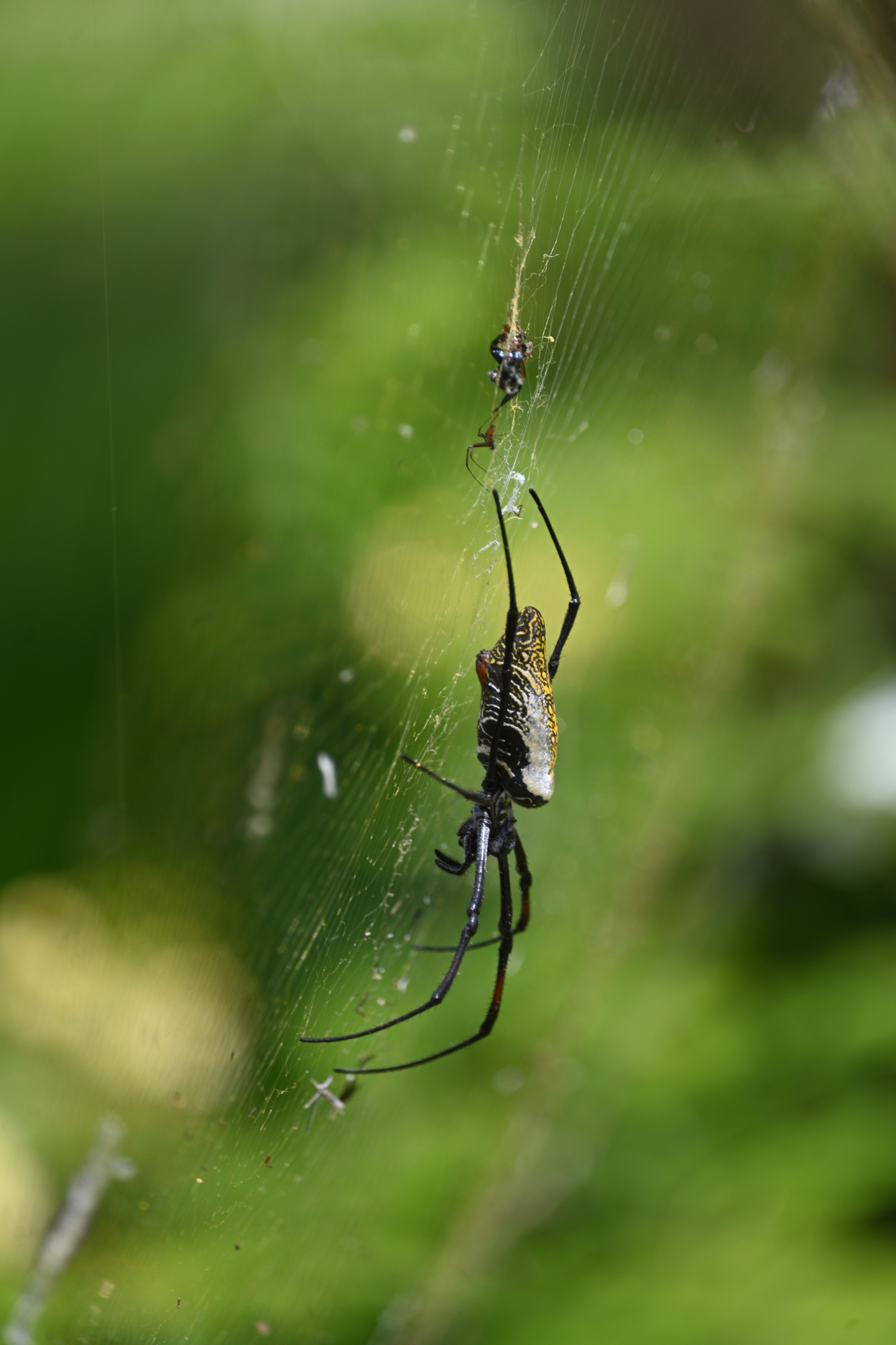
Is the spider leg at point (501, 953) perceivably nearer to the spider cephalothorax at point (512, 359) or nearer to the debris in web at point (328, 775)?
the debris in web at point (328, 775)

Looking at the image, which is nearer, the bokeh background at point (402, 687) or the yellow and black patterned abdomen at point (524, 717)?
the yellow and black patterned abdomen at point (524, 717)

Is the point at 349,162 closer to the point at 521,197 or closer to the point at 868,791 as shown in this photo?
the point at 521,197

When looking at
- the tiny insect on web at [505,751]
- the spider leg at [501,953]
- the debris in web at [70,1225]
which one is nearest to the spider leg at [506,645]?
the tiny insect on web at [505,751]

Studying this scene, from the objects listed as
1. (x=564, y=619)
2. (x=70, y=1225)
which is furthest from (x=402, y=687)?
(x=70, y=1225)

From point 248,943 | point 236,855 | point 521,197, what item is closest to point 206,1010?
point 248,943

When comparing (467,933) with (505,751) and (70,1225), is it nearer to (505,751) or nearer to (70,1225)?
(505,751)

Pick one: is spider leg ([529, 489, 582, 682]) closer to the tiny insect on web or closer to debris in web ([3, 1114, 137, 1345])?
the tiny insect on web
